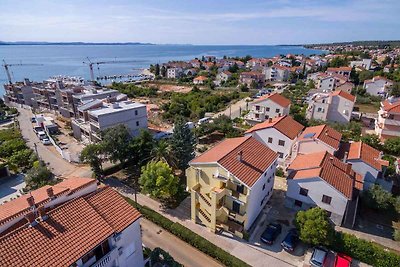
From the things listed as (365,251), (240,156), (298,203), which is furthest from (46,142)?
(365,251)

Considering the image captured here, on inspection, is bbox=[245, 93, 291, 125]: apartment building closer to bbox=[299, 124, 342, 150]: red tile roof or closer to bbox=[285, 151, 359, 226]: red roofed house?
bbox=[299, 124, 342, 150]: red tile roof

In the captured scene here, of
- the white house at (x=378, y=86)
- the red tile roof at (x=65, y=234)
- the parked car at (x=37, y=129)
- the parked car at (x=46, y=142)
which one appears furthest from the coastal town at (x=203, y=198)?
the white house at (x=378, y=86)

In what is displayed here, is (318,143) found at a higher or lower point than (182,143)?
higher

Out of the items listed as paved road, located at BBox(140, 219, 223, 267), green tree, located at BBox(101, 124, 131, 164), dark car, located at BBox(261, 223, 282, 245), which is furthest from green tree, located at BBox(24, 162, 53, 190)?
dark car, located at BBox(261, 223, 282, 245)

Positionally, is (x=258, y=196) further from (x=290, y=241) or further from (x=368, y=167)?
(x=368, y=167)

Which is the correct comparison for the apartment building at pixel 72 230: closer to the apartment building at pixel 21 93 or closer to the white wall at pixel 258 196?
the white wall at pixel 258 196

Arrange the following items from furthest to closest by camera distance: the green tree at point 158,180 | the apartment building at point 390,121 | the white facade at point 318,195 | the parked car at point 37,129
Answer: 1. the parked car at point 37,129
2. the apartment building at point 390,121
3. the green tree at point 158,180
4. the white facade at point 318,195

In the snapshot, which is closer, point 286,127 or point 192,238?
point 192,238
